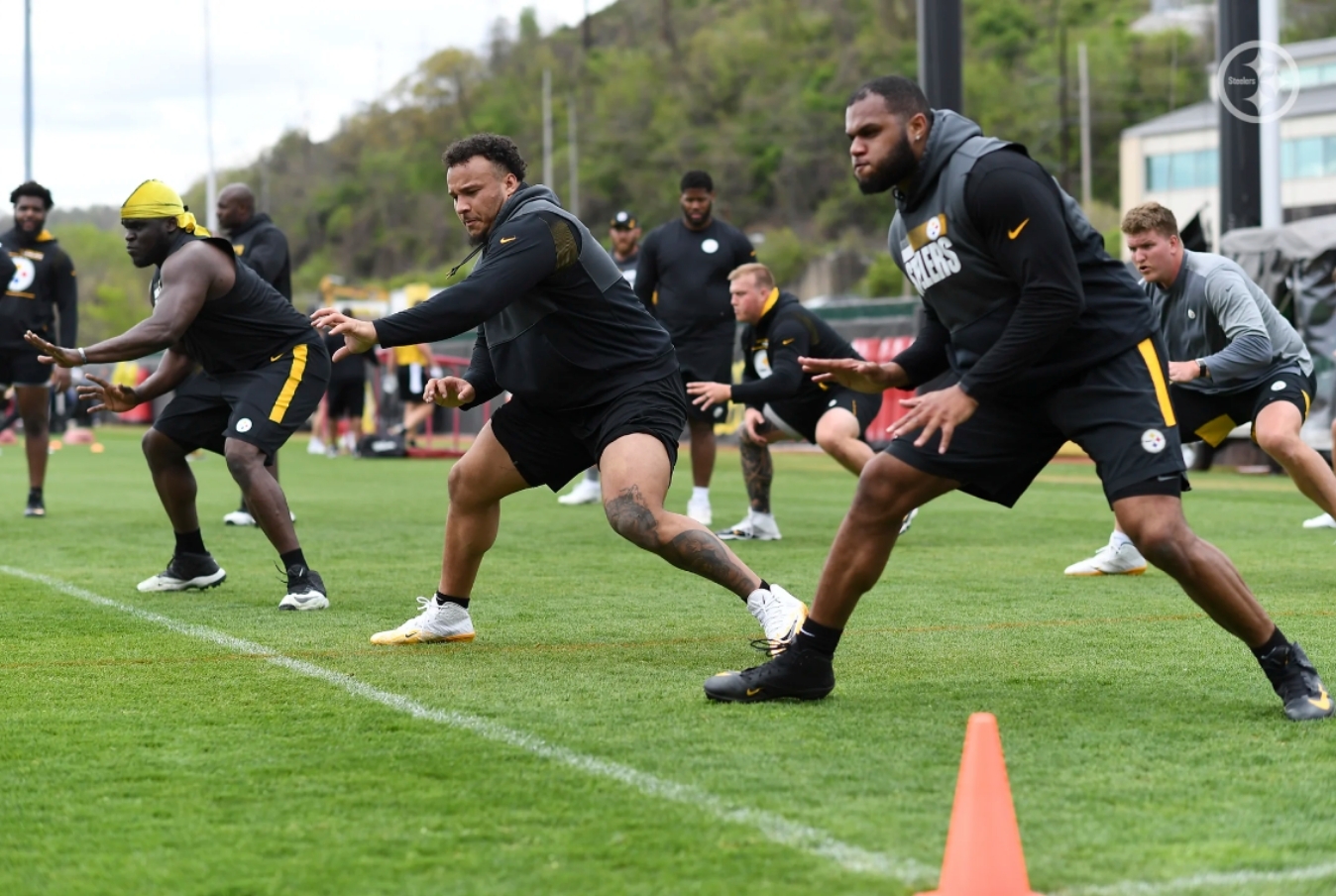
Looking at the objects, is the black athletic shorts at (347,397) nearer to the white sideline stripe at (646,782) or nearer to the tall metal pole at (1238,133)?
the tall metal pole at (1238,133)

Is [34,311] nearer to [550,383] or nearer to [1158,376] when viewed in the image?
[550,383]

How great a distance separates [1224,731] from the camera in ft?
15.6

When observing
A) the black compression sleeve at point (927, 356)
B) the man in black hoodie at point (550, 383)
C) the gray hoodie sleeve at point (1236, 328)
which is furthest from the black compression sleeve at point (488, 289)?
the gray hoodie sleeve at point (1236, 328)

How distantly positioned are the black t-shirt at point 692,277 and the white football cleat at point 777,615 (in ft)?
22.2

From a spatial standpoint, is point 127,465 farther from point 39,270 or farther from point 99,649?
point 99,649

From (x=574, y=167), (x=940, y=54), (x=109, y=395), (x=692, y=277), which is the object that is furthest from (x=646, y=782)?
(x=574, y=167)

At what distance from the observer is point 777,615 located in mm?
5730

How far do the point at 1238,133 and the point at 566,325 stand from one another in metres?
15.3

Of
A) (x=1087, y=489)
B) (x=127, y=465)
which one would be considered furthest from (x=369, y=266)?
(x=1087, y=489)

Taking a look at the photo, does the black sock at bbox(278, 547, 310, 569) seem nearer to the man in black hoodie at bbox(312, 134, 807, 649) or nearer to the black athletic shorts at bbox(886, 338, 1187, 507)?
the man in black hoodie at bbox(312, 134, 807, 649)

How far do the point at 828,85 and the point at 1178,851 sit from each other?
345 ft

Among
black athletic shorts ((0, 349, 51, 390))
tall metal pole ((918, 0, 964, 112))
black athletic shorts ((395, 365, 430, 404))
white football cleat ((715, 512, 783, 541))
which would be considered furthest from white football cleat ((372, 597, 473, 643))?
black athletic shorts ((395, 365, 430, 404))

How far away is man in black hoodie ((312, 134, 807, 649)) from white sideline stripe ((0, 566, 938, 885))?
80 centimetres

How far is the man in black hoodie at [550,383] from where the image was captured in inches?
226
